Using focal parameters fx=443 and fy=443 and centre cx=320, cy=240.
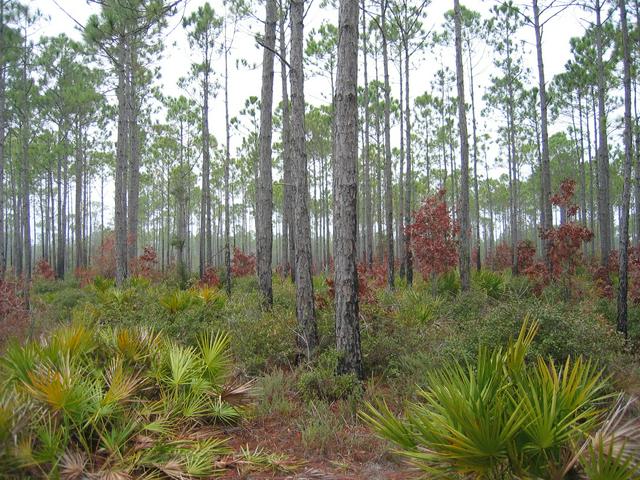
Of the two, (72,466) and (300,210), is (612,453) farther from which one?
(300,210)

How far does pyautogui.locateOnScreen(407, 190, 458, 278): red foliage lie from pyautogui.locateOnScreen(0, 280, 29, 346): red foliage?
974 cm

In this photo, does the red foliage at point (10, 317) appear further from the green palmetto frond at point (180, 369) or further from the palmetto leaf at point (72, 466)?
the palmetto leaf at point (72, 466)

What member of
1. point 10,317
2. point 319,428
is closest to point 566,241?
point 319,428

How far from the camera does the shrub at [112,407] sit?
3438 mm

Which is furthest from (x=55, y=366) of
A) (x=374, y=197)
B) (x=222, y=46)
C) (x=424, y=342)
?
(x=374, y=197)

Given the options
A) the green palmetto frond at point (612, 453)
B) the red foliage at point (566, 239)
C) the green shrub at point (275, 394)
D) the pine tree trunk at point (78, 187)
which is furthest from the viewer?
the pine tree trunk at point (78, 187)

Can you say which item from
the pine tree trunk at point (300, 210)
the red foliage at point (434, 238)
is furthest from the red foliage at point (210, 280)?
the pine tree trunk at point (300, 210)

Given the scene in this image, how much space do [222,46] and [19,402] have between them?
19132mm

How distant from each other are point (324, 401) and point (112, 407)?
258 cm

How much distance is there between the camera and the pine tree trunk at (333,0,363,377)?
19.3 feet

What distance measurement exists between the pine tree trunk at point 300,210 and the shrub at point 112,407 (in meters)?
1.88

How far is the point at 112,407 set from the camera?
4.04 m

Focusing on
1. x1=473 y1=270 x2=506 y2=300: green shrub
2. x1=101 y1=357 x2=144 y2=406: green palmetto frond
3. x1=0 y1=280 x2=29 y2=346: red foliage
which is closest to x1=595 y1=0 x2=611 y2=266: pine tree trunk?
x1=473 y1=270 x2=506 y2=300: green shrub

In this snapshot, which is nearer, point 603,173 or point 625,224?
point 625,224
